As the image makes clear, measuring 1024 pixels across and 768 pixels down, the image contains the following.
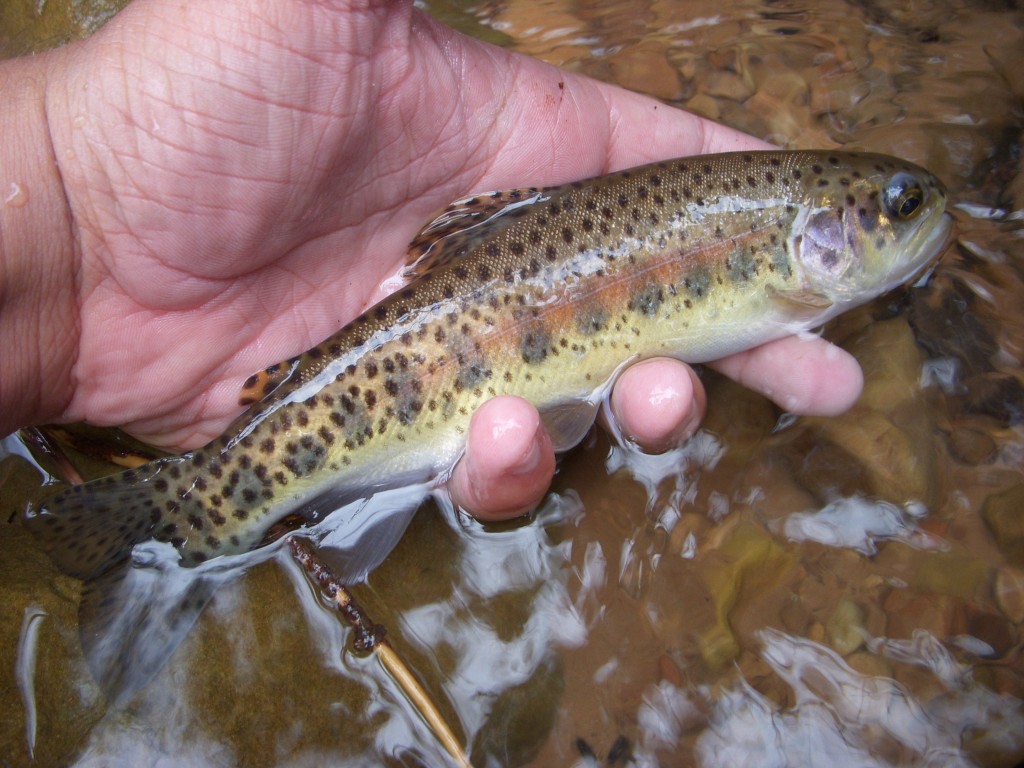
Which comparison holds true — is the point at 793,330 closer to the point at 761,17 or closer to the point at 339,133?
the point at 339,133

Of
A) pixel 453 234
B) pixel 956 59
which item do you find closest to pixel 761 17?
pixel 956 59

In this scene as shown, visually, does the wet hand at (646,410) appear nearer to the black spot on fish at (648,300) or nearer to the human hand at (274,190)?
the human hand at (274,190)

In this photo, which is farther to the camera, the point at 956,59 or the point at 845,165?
the point at 956,59

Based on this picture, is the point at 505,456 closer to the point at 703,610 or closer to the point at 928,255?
the point at 703,610

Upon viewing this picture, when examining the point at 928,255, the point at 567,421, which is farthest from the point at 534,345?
the point at 928,255

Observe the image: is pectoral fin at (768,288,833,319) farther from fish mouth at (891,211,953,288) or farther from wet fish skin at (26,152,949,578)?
fish mouth at (891,211,953,288)

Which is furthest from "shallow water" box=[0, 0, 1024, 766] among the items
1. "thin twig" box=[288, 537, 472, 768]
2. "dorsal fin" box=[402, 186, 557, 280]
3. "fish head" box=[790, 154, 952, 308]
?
"dorsal fin" box=[402, 186, 557, 280]

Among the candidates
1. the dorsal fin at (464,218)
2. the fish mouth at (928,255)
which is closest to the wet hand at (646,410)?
the fish mouth at (928,255)
